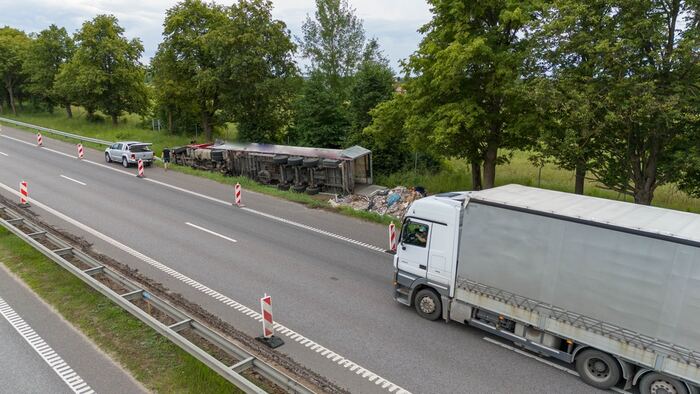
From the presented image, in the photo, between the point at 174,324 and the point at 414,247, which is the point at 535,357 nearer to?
the point at 414,247

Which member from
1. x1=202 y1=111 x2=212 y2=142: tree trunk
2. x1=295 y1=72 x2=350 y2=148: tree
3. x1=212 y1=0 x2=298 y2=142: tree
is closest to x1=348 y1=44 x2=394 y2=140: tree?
x1=295 y1=72 x2=350 y2=148: tree

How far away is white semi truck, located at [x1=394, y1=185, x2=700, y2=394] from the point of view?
672 centimetres

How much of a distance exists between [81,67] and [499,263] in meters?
43.3

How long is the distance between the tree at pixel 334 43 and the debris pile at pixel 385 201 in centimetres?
1885

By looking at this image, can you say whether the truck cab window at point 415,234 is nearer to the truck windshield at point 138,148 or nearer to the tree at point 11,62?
the truck windshield at point 138,148

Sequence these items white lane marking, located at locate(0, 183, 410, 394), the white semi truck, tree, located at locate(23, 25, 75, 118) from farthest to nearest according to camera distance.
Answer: tree, located at locate(23, 25, 75, 118) → white lane marking, located at locate(0, 183, 410, 394) → the white semi truck

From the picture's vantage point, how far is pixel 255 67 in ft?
96.1

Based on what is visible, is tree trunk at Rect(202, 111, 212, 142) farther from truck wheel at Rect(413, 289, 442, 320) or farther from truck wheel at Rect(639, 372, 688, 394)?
truck wheel at Rect(639, 372, 688, 394)

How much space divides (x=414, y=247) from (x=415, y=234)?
0.30 meters

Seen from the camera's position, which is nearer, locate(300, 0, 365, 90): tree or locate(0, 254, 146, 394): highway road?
locate(0, 254, 146, 394): highway road

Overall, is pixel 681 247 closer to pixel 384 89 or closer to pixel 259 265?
pixel 259 265

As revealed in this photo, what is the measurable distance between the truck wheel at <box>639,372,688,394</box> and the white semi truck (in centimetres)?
1

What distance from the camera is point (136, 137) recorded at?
38.9 metres

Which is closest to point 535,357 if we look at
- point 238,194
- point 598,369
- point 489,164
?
point 598,369
